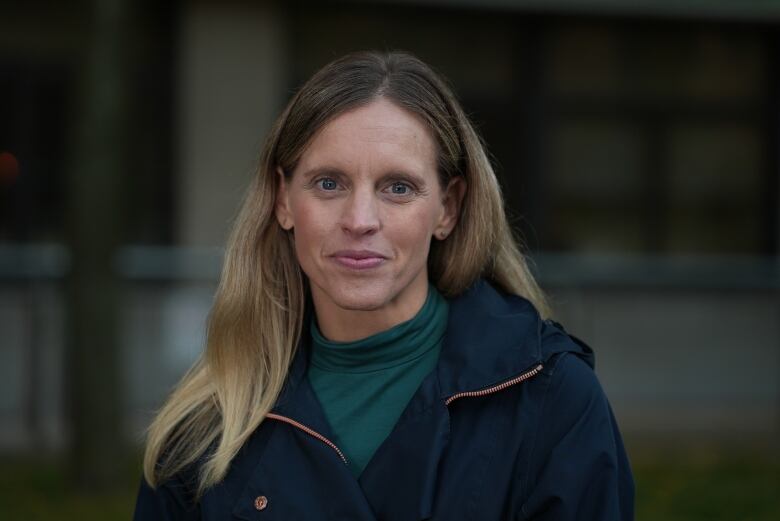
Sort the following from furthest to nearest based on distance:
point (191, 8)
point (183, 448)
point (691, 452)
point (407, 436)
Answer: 1. point (191, 8)
2. point (691, 452)
3. point (183, 448)
4. point (407, 436)

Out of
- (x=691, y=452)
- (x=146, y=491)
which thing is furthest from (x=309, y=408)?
(x=691, y=452)

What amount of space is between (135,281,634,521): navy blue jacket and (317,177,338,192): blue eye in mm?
381

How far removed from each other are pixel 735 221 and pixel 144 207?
5.33 meters

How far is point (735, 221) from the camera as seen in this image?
11398mm

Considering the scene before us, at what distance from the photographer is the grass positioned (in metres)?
6.32

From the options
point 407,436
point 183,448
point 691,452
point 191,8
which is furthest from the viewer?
point 191,8

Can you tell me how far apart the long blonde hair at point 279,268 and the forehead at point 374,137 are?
19 millimetres

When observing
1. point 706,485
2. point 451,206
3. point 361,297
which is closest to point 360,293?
point 361,297

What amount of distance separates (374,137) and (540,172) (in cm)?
847

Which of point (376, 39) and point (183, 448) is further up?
point (376, 39)

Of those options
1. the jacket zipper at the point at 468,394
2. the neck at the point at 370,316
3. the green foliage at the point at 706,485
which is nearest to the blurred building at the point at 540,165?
the green foliage at the point at 706,485

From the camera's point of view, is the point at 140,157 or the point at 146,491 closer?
the point at 146,491

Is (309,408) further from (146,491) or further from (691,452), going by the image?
(691,452)

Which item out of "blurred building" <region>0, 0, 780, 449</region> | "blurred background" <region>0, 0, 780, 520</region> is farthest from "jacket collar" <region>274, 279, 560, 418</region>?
"blurred building" <region>0, 0, 780, 449</region>
